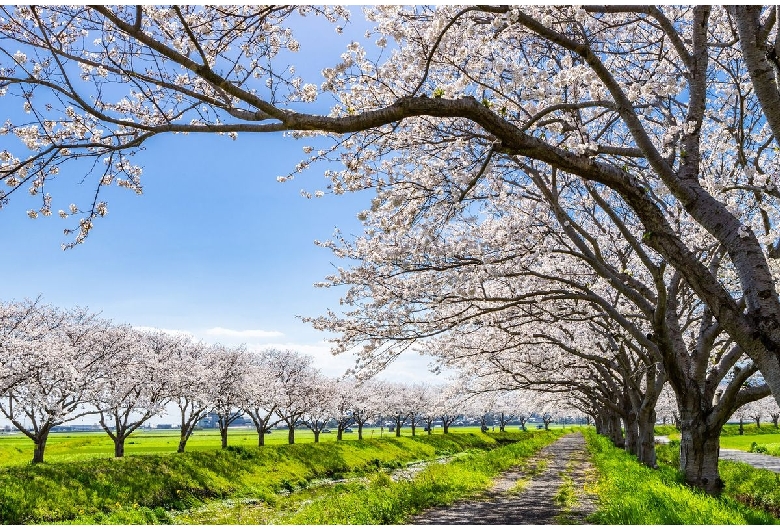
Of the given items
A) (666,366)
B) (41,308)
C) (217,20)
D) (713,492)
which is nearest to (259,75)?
(217,20)

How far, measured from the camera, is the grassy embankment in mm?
14555

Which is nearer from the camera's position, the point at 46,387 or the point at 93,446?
the point at 46,387

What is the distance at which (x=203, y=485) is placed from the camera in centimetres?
2394

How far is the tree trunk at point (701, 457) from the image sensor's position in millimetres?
9914

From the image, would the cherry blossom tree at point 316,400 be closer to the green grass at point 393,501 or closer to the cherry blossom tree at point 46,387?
the cherry blossom tree at point 46,387

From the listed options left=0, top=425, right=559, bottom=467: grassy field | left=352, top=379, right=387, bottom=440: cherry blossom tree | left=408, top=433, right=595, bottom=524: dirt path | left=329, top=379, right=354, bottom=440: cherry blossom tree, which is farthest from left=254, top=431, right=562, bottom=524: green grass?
left=352, top=379, right=387, bottom=440: cherry blossom tree

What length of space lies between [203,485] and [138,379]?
843 cm

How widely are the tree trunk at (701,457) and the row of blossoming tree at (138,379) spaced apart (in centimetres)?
733

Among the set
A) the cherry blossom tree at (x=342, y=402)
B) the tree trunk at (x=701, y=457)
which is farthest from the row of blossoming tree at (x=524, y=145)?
the cherry blossom tree at (x=342, y=402)

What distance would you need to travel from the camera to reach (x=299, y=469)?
30578mm

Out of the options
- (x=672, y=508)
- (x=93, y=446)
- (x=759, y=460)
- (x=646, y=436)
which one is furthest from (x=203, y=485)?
(x=93, y=446)

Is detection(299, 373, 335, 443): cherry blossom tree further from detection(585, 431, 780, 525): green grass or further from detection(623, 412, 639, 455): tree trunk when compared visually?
detection(585, 431, 780, 525): green grass

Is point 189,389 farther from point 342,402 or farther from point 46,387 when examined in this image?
point 342,402

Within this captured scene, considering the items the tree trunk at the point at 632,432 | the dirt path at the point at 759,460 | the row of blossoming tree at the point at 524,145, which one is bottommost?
the dirt path at the point at 759,460
